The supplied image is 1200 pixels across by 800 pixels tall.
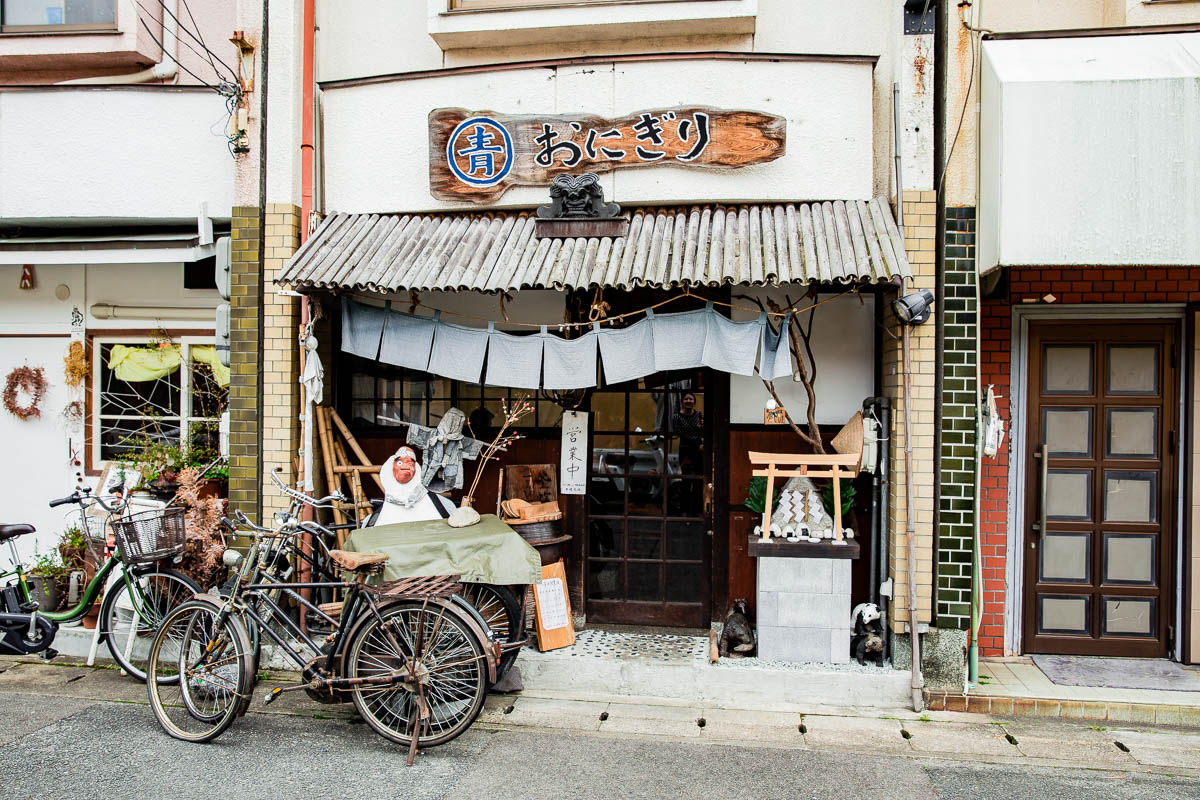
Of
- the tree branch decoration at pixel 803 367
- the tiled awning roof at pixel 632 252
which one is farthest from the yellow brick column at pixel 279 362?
the tree branch decoration at pixel 803 367

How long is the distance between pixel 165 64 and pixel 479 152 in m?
3.71

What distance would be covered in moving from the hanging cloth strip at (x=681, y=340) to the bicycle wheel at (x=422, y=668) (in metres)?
2.64

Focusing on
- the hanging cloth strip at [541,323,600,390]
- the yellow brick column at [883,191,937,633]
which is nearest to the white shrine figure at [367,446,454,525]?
the hanging cloth strip at [541,323,600,390]

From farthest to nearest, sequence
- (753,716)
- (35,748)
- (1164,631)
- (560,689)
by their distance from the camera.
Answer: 1. (1164,631)
2. (560,689)
3. (753,716)
4. (35,748)

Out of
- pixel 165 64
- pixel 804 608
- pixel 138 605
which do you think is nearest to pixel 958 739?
pixel 804 608

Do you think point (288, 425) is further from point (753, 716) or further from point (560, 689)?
point (753, 716)

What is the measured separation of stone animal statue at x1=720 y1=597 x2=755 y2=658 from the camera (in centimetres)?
688

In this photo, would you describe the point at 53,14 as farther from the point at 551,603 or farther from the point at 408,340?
the point at 551,603

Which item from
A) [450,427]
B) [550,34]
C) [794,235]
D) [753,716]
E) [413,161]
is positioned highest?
[550,34]

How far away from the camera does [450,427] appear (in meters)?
7.51

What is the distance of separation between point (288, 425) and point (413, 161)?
8.70 feet

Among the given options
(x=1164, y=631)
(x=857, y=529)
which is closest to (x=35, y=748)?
(x=857, y=529)

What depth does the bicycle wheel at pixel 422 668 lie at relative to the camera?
5418mm

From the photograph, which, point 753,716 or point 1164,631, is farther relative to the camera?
point 1164,631
